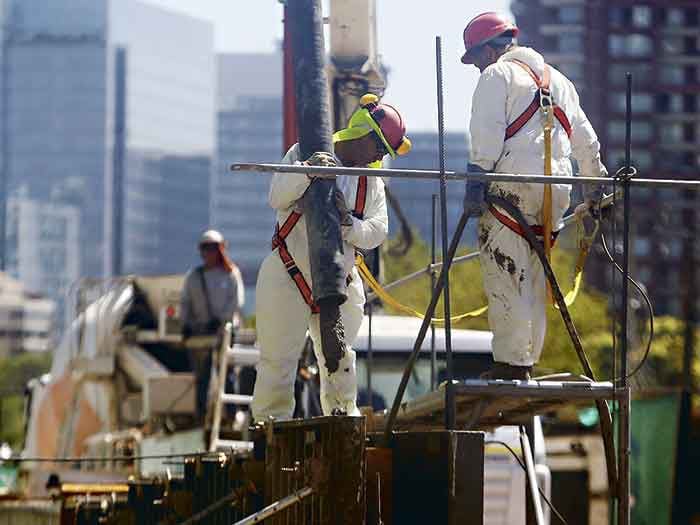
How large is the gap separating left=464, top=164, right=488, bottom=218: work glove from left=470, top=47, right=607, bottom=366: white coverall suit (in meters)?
0.05

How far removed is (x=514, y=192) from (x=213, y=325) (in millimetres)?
9777

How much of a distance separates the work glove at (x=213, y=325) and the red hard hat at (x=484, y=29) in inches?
368

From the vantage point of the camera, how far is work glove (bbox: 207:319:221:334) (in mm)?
19031

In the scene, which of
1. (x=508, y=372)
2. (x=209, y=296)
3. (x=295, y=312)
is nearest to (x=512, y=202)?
(x=508, y=372)

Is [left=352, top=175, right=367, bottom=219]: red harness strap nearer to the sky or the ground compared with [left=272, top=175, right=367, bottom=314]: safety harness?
nearer to the sky

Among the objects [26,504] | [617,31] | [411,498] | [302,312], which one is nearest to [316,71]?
[302,312]

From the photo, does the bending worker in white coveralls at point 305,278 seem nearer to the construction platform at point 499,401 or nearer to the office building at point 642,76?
the construction platform at point 499,401

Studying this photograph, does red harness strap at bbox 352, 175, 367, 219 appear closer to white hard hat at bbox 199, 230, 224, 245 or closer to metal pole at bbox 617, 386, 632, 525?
metal pole at bbox 617, 386, 632, 525

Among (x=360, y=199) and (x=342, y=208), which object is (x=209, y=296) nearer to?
(x=360, y=199)

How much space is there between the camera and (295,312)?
32.8 ft

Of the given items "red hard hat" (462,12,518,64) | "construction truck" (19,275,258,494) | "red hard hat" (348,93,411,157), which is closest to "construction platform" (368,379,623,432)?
"red hard hat" (348,93,411,157)

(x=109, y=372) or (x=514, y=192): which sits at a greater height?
(x=514, y=192)

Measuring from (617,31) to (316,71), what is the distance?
111m

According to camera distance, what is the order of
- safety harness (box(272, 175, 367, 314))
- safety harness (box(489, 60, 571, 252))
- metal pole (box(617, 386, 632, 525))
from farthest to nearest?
safety harness (box(272, 175, 367, 314)), safety harness (box(489, 60, 571, 252)), metal pole (box(617, 386, 632, 525))
